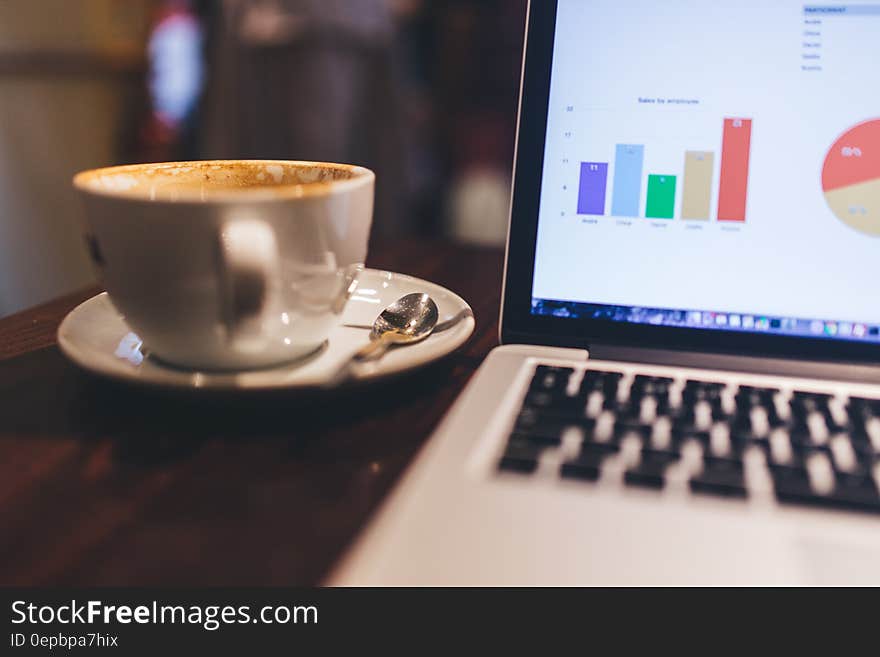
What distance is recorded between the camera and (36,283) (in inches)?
78.1

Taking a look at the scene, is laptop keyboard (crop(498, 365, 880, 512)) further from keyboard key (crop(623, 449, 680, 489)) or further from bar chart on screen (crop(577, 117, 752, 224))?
bar chart on screen (crop(577, 117, 752, 224))

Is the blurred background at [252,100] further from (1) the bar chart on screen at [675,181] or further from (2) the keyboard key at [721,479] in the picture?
(2) the keyboard key at [721,479]

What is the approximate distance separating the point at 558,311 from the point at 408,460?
→ 0.49ft

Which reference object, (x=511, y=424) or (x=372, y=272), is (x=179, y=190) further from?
(x=511, y=424)

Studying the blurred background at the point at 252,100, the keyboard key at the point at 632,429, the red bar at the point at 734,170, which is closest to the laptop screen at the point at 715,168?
the red bar at the point at 734,170

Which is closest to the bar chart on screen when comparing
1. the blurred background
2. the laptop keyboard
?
the laptop keyboard

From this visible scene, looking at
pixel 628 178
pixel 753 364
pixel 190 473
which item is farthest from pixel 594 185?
pixel 190 473

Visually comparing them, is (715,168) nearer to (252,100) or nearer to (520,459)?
(520,459)

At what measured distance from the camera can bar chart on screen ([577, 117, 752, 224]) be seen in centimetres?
44

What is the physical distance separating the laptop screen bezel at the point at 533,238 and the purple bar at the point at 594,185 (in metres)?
0.03

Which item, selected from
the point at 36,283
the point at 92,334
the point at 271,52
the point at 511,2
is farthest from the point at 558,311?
the point at 511,2

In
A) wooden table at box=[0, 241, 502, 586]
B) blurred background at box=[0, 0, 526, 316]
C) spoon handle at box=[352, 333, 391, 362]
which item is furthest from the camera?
blurred background at box=[0, 0, 526, 316]

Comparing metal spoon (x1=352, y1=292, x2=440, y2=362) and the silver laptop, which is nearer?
the silver laptop

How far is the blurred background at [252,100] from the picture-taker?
1692 mm
